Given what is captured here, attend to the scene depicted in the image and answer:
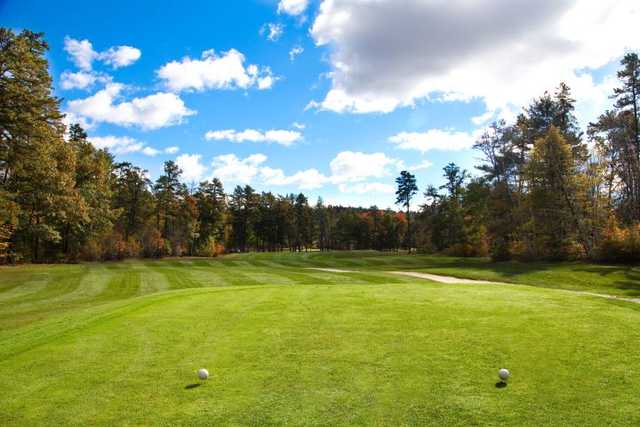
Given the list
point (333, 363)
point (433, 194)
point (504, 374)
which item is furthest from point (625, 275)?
point (433, 194)

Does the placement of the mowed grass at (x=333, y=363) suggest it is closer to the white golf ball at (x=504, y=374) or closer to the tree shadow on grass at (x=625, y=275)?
the white golf ball at (x=504, y=374)

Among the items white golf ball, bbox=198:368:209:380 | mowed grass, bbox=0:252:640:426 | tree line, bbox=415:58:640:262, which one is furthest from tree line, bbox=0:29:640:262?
white golf ball, bbox=198:368:209:380

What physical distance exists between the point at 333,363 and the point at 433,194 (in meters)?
60.9

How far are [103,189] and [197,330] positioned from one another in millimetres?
48780

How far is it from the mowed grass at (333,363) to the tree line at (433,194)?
21.0 meters

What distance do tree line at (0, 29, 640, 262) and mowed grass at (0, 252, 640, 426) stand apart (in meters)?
21.0

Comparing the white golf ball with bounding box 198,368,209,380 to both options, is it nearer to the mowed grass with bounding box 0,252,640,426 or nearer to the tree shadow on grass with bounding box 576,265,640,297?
the mowed grass with bounding box 0,252,640,426

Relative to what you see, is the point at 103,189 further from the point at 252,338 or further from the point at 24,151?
the point at 252,338

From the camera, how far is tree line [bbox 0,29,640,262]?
2898 centimetres

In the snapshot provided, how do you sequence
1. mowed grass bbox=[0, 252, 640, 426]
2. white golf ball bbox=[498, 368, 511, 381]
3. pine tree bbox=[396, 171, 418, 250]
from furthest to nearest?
pine tree bbox=[396, 171, 418, 250]
white golf ball bbox=[498, 368, 511, 381]
mowed grass bbox=[0, 252, 640, 426]

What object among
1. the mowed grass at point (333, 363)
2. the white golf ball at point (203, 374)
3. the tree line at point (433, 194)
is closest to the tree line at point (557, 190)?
the tree line at point (433, 194)

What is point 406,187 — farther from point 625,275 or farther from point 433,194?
point 625,275

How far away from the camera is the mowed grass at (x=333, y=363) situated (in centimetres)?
479

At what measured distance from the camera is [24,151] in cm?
2995
